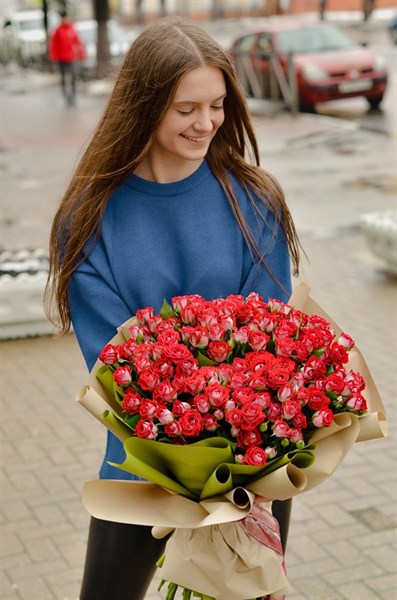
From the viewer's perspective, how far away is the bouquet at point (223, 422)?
229cm

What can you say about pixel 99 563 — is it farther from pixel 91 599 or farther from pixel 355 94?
pixel 355 94

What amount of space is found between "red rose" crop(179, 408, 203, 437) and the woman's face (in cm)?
81

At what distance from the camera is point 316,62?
1808cm

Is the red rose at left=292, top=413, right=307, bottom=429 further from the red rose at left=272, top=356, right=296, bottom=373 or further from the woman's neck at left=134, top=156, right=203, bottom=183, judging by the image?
the woman's neck at left=134, top=156, right=203, bottom=183

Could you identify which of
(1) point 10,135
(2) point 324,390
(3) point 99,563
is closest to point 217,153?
(2) point 324,390

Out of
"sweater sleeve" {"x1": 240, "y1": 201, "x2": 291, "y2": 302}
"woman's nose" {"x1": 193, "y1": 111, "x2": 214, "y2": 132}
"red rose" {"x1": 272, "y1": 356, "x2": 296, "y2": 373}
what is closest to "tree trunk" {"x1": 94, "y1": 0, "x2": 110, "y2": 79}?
"sweater sleeve" {"x1": 240, "y1": 201, "x2": 291, "y2": 302}

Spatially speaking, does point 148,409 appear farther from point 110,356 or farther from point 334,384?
point 334,384

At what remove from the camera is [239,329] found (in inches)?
98.3

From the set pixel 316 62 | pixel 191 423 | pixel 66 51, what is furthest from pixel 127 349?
pixel 66 51

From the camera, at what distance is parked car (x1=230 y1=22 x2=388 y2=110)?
58.8 ft

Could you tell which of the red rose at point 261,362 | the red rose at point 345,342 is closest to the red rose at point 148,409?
the red rose at point 261,362

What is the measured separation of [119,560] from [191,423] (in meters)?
0.74

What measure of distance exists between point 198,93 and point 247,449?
0.94m

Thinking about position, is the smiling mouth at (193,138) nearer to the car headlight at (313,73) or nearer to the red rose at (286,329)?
the red rose at (286,329)
